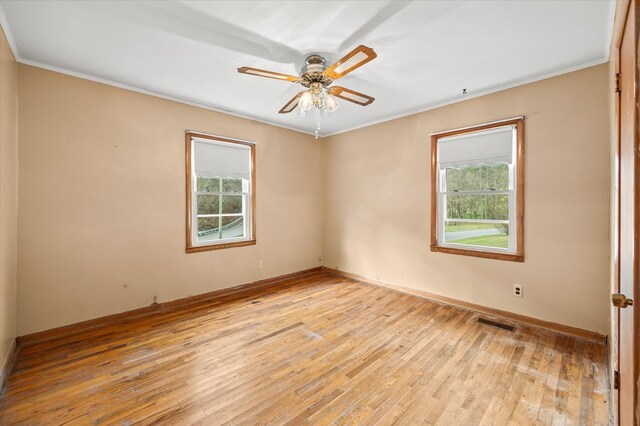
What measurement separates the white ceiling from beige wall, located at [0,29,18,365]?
30 cm

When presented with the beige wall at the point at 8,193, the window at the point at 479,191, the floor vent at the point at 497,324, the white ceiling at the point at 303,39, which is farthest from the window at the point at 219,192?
the floor vent at the point at 497,324

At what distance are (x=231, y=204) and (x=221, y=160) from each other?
2.19 feet

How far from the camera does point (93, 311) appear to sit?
2982 mm

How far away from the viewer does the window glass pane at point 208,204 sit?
12.8 ft

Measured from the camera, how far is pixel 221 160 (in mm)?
4023

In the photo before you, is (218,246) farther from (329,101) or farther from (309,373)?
(329,101)

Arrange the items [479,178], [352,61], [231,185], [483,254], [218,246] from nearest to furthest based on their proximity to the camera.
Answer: [352,61] → [483,254] → [479,178] → [218,246] → [231,185]

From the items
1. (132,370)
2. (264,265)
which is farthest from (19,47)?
(264,265)

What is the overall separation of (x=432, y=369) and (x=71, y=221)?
147 inches

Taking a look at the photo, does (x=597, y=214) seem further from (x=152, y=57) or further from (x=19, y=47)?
(x=19, y=47)

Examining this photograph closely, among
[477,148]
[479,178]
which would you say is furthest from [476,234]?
[477,148]

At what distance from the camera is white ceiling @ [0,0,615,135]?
1935mm

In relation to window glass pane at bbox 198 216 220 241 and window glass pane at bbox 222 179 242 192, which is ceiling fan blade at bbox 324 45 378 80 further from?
window glass pane at bbox 198 216 220 241

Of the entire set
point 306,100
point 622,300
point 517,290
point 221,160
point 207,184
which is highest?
point 306,100
